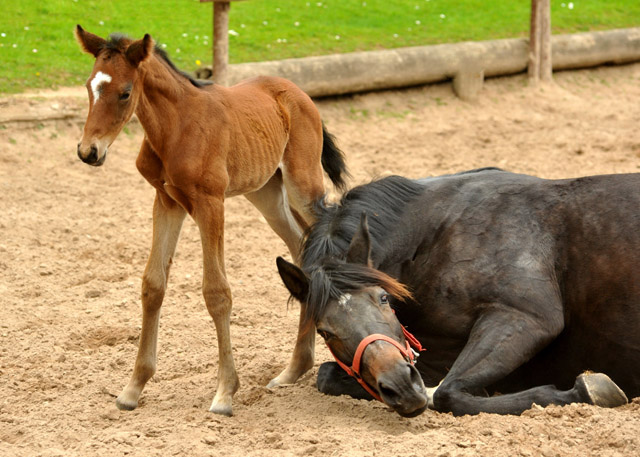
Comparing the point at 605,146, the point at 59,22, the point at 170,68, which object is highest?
the point at 170,68

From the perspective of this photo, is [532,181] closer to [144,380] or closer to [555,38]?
[144,380]

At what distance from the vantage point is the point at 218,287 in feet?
12.7

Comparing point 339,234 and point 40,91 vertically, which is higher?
point 339,234

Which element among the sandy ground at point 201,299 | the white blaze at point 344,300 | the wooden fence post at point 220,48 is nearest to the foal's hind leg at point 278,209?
the sandy ground at point 201,299

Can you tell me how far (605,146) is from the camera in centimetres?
885

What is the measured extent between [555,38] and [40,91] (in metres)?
7.48

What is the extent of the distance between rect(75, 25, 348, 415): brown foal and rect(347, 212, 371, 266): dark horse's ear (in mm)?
448

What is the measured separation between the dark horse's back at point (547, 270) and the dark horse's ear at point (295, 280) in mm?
603

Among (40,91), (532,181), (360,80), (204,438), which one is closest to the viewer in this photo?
(204,438)

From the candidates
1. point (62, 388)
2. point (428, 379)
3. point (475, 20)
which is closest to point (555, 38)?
point (475, 20)

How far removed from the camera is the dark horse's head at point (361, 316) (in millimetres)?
3227

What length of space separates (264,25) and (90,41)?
844 centimetres

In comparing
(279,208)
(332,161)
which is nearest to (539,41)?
(332,161)

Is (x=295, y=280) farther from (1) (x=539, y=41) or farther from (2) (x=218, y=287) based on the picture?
(1) (x=539, y=41)
